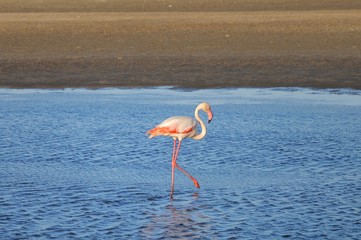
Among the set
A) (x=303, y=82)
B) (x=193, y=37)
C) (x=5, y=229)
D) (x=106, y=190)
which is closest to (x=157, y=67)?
(x=303, y=82)

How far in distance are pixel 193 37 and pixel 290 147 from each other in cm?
1427

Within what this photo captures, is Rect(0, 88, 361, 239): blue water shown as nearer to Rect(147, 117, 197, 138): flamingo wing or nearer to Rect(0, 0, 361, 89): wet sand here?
Rect(147, 117, 197, 138): flamingo wing

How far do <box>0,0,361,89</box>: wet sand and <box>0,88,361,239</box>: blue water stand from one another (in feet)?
7.64

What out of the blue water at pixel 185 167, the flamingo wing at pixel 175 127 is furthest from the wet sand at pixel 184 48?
the flamingo wing at pixel 175 127

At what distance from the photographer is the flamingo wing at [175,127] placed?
1142 cm

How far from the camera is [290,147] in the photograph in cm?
1328

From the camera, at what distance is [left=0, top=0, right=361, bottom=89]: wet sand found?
20516 millimetres

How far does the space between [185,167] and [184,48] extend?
42.7ft

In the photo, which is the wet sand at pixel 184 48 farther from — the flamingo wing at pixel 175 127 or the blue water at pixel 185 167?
the flamingo wing at pixel 175 127

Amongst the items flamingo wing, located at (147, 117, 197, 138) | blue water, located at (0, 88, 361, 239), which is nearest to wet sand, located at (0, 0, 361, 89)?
blue water, located at (0, 88, 361, 239)

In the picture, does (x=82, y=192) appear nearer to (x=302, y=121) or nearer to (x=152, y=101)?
(x=302, y=121)

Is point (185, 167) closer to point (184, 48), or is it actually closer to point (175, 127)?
point (175, 127)

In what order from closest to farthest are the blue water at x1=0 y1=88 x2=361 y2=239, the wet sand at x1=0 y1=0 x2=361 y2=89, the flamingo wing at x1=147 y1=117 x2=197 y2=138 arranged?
the blue water at x1=0 y1=88 x2=361 y2=239
the flamingo wing at x1=147 y1=117 x2=197 y2=138
the wet sand at x1=0 y1=0 x2=361 y2=89

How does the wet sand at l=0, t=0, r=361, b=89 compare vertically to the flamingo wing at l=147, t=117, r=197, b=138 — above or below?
above
